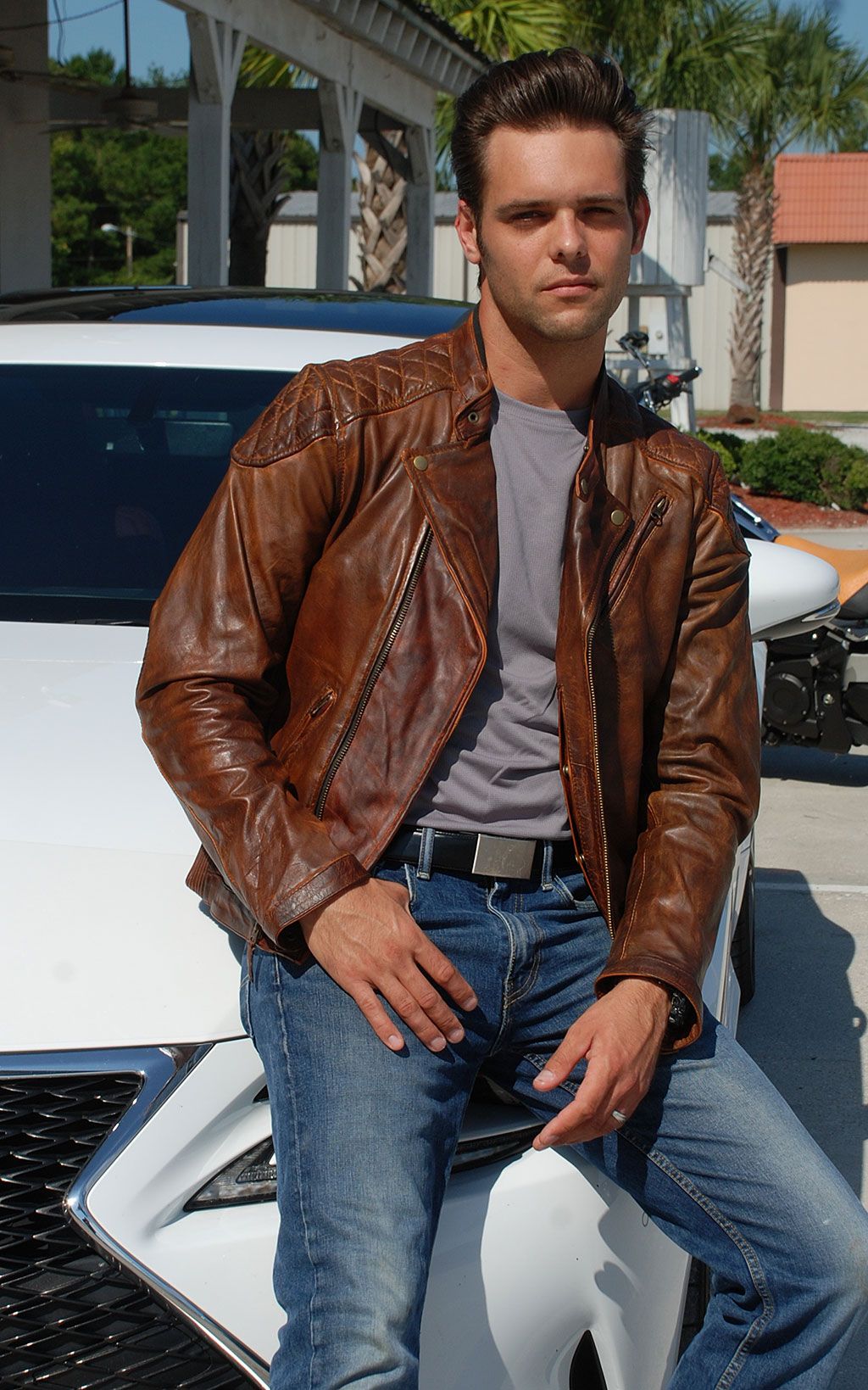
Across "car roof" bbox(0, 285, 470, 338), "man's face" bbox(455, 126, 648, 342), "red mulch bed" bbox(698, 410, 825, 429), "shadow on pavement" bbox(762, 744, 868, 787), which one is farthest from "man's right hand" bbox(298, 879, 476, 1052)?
"red mulch bed" bbox(698, 410, 825, 429)

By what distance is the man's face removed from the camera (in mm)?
2068

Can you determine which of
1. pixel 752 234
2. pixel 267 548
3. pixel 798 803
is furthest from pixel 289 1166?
pixel 752 234

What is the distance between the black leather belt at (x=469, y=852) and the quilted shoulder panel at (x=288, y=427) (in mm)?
517

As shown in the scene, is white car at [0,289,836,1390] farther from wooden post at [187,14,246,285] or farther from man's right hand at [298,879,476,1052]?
wooden post at [187,14,246,285]

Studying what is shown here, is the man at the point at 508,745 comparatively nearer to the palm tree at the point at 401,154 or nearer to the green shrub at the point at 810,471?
the palm tree at the point at 401,154

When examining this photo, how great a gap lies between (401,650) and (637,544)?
374mm

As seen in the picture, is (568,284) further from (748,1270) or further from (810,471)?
(810,471)

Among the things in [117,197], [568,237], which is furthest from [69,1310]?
[117,197]

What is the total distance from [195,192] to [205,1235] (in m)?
9.02

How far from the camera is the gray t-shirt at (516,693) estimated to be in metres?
2.06

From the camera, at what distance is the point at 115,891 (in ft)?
6.88

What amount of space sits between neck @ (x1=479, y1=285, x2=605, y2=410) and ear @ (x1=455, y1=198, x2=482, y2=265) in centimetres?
8

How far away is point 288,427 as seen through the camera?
2.04 metres

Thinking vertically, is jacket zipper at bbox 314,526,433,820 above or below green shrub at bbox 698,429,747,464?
below
